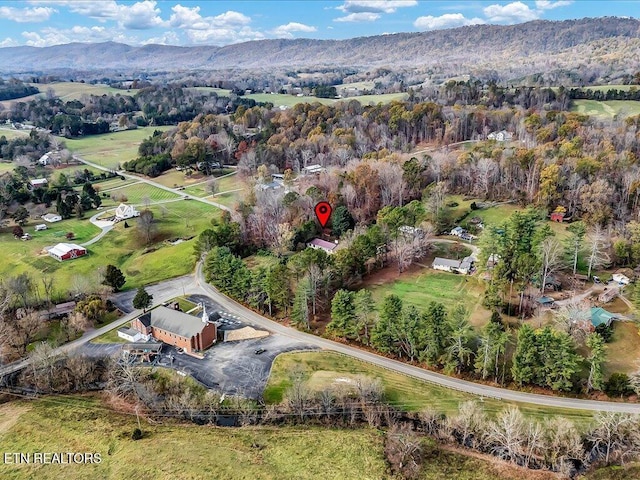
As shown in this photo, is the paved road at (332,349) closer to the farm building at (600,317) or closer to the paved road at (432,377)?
the paved road at (432,377)

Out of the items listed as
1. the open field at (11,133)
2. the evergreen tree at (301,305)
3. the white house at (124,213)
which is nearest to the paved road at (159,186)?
the white house at (124,213)

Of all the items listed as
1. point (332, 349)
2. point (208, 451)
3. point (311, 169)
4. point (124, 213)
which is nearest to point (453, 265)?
point (332, 349)

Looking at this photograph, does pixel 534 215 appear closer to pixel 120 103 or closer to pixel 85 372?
pixel 85 372

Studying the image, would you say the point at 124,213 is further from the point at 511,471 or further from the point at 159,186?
the point at 511,471

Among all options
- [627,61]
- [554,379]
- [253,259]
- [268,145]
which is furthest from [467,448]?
[627,61]

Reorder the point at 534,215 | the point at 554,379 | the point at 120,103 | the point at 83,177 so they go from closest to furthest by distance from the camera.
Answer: the point at 554,379 < the point at 534,215 < the point at 83,177 < the point at 120,103

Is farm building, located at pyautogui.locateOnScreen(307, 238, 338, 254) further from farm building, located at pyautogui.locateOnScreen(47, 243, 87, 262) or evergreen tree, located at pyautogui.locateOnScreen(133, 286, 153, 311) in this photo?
farm building, located at pyautogui.locateOnScreen(47, 243, 87, 262)
